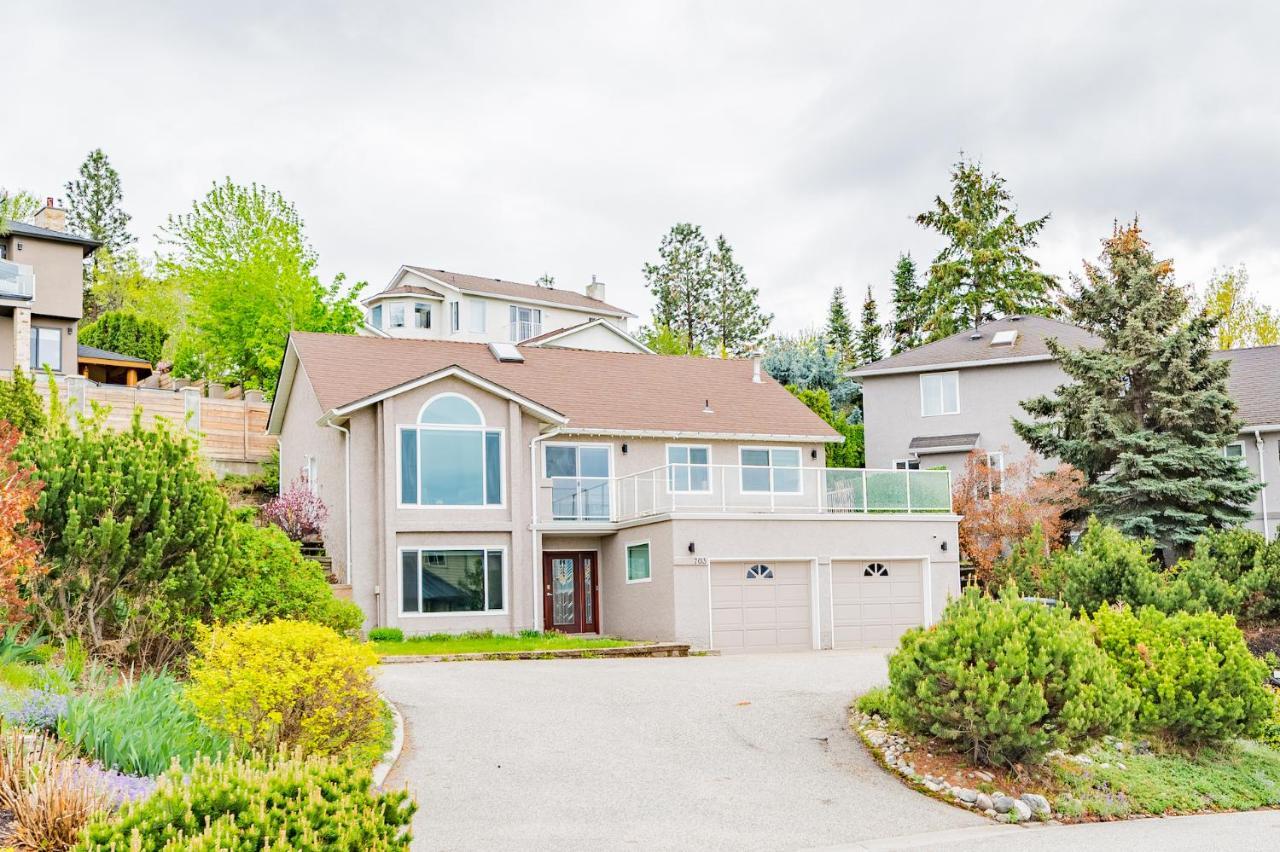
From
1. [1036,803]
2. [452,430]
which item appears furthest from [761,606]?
[1036,803]

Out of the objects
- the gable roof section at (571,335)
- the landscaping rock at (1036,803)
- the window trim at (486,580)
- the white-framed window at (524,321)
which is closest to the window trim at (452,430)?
the window trim at (486,580)

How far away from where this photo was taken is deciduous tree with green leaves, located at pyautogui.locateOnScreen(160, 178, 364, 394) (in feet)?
145

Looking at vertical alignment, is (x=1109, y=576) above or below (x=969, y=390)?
below

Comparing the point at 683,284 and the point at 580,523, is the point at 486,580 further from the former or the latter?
the point at 683,284

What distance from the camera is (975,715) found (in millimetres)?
12148

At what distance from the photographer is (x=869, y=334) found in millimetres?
65000

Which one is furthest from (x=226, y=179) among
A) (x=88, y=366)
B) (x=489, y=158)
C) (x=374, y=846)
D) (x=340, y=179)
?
(x=374, y=846)

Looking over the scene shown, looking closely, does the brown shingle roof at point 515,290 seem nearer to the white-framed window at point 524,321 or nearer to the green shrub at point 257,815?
the white-framed window at point 524,321

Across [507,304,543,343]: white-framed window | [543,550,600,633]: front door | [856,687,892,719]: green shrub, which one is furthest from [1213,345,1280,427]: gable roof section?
[507,304,543,343]: white-framed window

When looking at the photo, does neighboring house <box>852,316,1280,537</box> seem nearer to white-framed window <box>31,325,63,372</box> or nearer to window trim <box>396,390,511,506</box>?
window trim <box>396,390,511,506</box>

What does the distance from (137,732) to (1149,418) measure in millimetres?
23053

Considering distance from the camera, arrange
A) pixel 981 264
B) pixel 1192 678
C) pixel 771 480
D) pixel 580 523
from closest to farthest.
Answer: pixel 1192 678, pixel 580 523, pixel 771 480, pixel 981 264

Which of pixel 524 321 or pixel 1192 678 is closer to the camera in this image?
pixel 1192 678

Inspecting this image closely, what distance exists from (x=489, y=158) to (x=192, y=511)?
1436 cm
